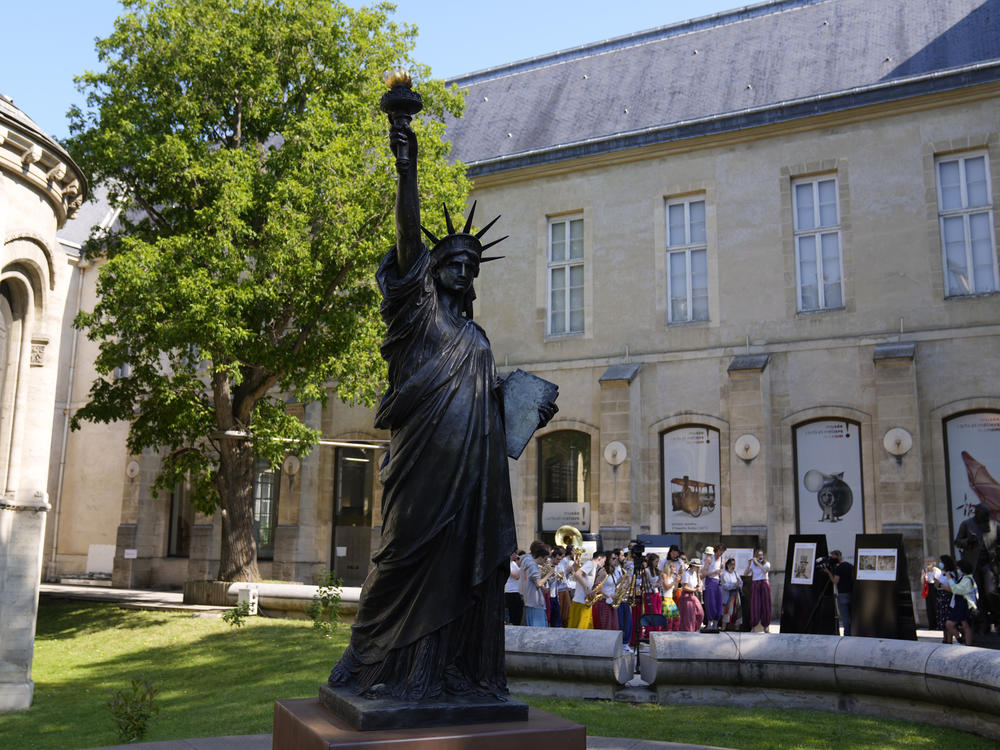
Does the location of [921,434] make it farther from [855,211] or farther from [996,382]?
[855,211]

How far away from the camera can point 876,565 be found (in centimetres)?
1361

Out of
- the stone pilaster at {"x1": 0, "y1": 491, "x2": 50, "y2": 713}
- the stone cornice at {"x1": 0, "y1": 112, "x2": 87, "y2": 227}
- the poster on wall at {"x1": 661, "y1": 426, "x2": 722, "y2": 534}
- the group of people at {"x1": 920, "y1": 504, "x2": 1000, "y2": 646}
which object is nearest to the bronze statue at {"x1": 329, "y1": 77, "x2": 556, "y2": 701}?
the stone pilaster at {"x1": 0, "y1": 491, "x2": 50, "y2": 713}

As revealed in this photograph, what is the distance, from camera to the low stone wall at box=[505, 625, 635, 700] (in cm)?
1028

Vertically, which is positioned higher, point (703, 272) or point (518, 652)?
point (703, 272)

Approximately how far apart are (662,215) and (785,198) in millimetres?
3066

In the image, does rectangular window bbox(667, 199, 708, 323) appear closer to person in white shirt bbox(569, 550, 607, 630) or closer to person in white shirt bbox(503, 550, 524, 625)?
person in white shirt bbox(569, 550, 607, 630)

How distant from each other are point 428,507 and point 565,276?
69.8 feet

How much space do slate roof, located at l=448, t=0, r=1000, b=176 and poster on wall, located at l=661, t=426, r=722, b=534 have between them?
24.6 ft

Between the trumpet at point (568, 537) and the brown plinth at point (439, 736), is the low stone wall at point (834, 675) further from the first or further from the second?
the trumpet at point (568, 537)

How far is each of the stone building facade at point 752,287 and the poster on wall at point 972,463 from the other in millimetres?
46

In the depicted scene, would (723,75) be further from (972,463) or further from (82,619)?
(82,619)

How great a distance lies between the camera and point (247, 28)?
1961 centimetres

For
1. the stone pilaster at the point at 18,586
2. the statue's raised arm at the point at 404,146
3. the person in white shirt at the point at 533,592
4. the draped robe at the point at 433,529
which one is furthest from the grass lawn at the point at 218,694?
the statue's raised arm at the point at 404,146

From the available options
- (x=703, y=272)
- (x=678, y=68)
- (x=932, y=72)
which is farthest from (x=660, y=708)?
(x=678, y=68)
